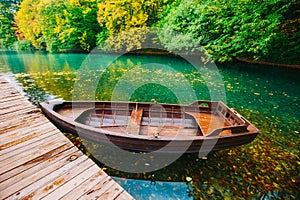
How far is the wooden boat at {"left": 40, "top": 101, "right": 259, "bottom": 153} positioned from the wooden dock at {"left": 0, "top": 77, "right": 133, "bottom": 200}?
93 centimetres

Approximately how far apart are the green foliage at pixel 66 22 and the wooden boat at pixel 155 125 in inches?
929

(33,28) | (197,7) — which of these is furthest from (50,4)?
(197,7)

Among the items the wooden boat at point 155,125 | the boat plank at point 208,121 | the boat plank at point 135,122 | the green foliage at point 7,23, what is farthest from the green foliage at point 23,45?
the boat plank at point 208,121

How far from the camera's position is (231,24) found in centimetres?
1089

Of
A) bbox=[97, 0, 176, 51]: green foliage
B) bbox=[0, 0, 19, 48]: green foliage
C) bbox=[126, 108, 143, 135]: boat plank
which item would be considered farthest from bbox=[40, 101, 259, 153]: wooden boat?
bbox=[0, 0, 19, 48]: green foliage

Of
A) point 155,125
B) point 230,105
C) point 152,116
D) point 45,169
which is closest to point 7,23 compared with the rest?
point 152,116

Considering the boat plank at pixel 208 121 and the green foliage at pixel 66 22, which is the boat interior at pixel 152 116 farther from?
the green foliage at pixel 66 22

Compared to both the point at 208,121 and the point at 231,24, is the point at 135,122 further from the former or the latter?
the point at 231,24

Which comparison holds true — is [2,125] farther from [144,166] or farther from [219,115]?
[219,115]

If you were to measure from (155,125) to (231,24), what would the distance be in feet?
32.5

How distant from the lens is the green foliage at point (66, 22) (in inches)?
966

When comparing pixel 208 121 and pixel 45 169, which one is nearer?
pixel 45 169

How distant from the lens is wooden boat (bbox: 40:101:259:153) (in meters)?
3.45

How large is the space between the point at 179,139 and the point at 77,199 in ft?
6.74
